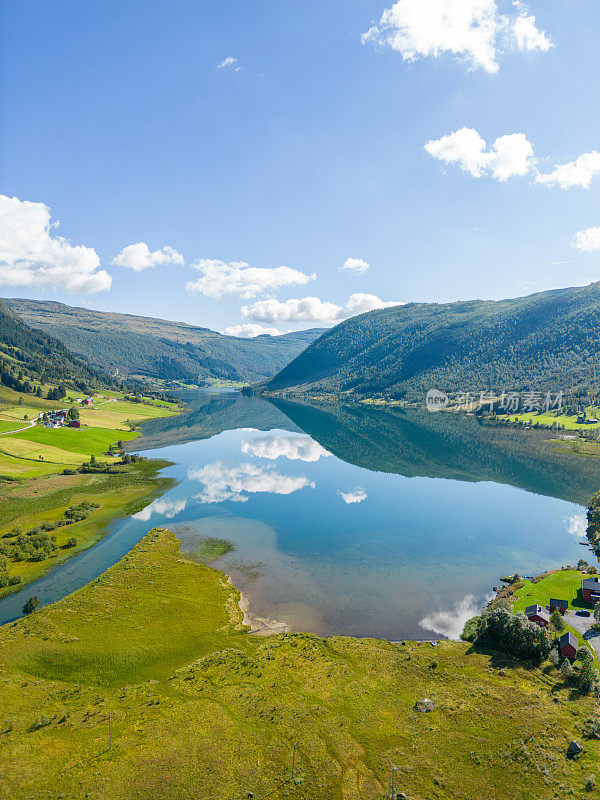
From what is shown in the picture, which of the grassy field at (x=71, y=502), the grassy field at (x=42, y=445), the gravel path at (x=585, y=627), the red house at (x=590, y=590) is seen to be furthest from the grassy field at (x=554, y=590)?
the grassy field at (x=42, y=445)

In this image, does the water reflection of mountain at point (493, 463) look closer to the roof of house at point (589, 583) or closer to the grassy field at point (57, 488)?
the roof of house at point (589, 583)

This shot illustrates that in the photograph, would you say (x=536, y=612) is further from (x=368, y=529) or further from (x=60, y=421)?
(x=60, y=421)

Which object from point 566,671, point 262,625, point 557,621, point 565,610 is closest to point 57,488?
point 262,625

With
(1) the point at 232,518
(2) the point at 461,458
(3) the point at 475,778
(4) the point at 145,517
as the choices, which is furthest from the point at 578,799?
(2) the point at 461,458

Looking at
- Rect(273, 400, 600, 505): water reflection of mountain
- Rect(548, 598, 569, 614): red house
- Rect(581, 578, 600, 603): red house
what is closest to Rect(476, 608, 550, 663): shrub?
Rect(548, 598, 569, 614): red house

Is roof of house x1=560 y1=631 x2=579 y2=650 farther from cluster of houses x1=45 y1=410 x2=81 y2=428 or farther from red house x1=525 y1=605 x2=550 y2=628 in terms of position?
cluster of houses x1=45 y1=410 x2=81 y2=428
